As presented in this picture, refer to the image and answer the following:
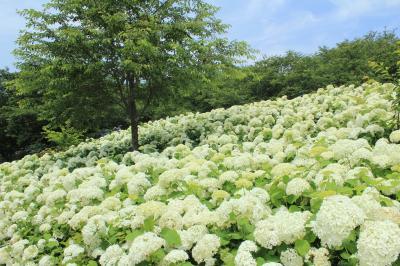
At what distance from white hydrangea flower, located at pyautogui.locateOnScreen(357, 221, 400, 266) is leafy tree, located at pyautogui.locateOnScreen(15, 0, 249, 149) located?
8306 mm

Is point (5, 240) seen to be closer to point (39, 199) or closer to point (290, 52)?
point (39, 199)

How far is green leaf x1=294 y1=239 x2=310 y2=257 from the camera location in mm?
2906

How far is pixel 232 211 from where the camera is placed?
3557 millimetres

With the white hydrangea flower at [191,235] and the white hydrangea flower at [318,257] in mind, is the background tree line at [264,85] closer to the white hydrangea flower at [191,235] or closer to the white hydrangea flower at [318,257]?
the white hydrangea flower at [191,235]

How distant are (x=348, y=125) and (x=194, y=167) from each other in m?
3.43

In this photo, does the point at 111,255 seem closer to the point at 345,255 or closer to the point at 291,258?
the point at 291,258

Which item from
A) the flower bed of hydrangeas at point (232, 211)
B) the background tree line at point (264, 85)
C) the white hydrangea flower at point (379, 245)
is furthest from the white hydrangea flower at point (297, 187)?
the background tree line at point (264, 85)

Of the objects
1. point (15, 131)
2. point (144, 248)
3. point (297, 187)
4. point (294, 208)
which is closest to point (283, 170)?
point (297, 187)

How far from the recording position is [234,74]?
12562 mm

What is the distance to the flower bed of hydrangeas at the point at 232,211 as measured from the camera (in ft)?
9.50

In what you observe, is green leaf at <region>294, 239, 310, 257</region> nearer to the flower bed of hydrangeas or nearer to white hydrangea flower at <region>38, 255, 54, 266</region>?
the flower bed of hydrangeas

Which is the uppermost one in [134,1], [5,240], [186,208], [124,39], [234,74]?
[134,1]

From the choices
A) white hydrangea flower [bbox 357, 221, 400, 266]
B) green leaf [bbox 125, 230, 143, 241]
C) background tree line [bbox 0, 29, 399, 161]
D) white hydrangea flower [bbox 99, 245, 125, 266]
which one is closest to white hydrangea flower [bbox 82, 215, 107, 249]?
white hydrangea flower [bbox 99, 245, 125, 266]

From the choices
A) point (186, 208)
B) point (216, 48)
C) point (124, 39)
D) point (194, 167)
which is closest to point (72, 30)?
point (124, 39)
